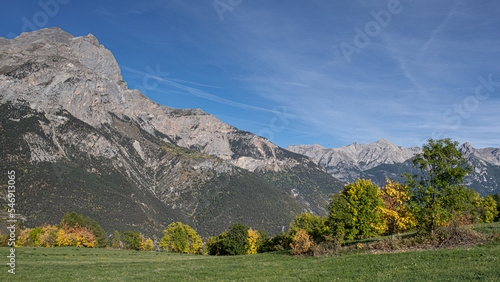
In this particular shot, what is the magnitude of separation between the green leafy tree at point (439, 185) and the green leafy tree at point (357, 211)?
1191cm

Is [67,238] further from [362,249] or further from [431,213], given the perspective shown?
[431,213]

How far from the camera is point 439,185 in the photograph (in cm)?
3291

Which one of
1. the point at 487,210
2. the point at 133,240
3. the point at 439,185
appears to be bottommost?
the point at 133,240

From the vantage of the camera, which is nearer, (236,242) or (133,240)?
(236,242)

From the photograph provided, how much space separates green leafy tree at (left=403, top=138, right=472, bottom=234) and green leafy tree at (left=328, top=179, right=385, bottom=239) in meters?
11.9

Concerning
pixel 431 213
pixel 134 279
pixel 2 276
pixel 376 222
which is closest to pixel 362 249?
pixel 431 213

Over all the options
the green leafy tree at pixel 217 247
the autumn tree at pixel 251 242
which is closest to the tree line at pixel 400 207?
the green leafy tree at pixel 217 247

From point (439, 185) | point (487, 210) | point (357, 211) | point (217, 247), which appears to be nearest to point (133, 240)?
point (217, 247)

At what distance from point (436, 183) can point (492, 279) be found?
22.0m

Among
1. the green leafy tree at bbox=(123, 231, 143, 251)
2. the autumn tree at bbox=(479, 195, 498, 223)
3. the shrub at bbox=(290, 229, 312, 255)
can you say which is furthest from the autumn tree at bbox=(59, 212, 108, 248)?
the autumn tree at bbox=(479, 195, 498, 223)

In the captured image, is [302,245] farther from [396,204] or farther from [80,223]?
[80,223]

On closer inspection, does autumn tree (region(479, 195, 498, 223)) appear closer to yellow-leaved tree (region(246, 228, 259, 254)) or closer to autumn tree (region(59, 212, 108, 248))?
yellow-leaved tree (region(246, 228, 259, 254))

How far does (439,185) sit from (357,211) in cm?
1622

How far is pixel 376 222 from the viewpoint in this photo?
148 ft
